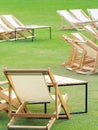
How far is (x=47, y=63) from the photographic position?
43.2 feet

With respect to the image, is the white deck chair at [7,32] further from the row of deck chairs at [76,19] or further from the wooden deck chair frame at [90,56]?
the wooden deck chair frame at [90,56]

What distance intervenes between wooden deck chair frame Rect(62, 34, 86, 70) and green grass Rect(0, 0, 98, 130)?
221mm

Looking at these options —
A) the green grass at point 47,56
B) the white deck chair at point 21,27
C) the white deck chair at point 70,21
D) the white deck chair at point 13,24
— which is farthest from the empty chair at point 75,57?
the white deck chair at point 70,21

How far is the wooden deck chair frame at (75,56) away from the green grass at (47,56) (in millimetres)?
221

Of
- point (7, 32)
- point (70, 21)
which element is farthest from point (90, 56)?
point (70, 21)

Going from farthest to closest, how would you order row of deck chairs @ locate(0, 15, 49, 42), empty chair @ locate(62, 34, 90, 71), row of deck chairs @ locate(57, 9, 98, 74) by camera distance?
row of deck chairs @ locate(0, 15, 49, 42), empty chair @ locate(62, 34, 90, 71), row of deck chairs @ locate(57, 9, 98, 74)

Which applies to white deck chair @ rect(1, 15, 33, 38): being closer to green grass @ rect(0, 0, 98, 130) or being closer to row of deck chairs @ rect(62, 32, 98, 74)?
green grass @ rect(0, 0, 98, 130)

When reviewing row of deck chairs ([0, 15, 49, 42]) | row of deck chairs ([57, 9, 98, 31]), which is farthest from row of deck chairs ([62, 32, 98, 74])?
row of deck chairs ([57, 9, 98, 31])

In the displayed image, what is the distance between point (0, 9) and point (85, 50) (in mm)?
17564

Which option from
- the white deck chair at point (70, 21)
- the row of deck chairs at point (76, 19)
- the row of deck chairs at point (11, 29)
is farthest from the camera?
the white deck chair at point (70, 21)

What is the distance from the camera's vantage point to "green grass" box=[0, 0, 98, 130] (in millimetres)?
8039

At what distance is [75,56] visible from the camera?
41.0ft

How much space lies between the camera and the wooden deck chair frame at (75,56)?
475 inches

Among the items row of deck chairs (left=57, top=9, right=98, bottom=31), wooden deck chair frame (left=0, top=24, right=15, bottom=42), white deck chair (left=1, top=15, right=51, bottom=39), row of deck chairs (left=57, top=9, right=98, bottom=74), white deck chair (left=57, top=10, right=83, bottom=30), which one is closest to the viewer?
row of deck chairs (left=57, top=9, right=98, bottom=74)
